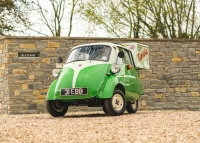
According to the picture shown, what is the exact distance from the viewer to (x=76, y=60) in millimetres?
12273

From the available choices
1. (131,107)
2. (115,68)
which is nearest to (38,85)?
(131,107)

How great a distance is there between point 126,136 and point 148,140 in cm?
53

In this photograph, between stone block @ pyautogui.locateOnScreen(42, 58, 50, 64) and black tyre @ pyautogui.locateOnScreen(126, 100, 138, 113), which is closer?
black tyre @ pyautogui.locateOnScreen(126, 100, 138, 113)

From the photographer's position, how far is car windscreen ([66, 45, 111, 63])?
40.1ft

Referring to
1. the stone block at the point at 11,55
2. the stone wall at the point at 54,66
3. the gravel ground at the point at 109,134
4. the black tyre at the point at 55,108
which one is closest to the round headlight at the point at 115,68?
the black tyre at the point at 55,108

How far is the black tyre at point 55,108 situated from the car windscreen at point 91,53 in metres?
1.07

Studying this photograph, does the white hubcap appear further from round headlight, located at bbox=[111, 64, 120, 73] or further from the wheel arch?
round headlight, located at bbox=[111, 64, 120, 73]

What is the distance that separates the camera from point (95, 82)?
11.5 metres

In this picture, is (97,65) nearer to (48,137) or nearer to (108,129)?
(108,129)

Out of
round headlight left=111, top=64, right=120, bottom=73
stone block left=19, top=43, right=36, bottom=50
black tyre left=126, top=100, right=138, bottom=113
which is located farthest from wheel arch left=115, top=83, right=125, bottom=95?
stone block left=19, top=43, right=36, bottom=50

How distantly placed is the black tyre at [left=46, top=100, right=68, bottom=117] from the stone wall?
11.4 ft

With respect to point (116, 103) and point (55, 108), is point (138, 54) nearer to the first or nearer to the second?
point (116, 103)

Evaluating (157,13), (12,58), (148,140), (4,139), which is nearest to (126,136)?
(148,140)

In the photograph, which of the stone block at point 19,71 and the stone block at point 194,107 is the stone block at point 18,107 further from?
the stone block at point 194,107
